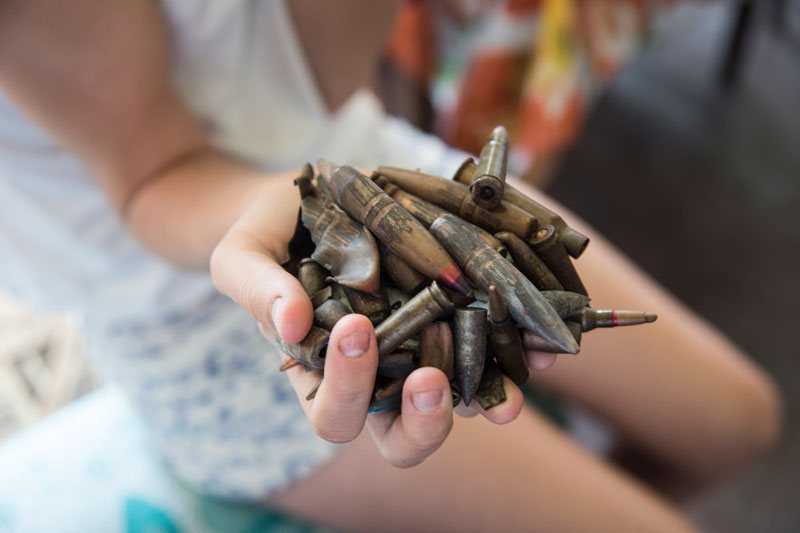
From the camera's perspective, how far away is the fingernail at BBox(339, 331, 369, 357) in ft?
2.06

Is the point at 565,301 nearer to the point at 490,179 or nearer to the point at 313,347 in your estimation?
the point at 490,179

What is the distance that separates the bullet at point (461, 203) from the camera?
76 centimetres

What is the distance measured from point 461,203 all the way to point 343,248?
6.0 inches

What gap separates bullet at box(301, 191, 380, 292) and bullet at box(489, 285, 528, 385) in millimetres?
136

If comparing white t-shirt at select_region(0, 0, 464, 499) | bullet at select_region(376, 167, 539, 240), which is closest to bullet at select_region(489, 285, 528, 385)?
bullet at select_region(376, 167, 539, 240)

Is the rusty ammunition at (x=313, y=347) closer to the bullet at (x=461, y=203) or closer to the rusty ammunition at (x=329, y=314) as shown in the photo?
the rusty ammunition at (x=329, y=314)

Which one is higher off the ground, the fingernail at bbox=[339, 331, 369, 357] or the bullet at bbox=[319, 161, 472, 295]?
the bullet at bbox=[319, 161, 472, 295]

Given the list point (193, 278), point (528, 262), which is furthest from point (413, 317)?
point (193, 278)

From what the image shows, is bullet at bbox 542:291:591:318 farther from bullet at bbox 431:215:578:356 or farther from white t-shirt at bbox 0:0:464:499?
white t-shirt at bbox 0:0:464:499

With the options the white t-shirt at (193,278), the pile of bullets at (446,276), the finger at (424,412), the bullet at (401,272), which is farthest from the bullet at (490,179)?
the white t-shirt at (193,278)

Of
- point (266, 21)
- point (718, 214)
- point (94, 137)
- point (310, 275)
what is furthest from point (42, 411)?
point (718, 214)

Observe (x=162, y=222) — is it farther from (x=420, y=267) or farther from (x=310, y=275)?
(x=420, y=267)

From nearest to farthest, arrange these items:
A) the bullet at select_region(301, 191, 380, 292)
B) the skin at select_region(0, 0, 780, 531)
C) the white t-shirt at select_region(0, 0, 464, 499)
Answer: the bullet at select_region(301, 191, 380, 292), the skin at select_region(0, 0, 780, 531), the white t-shirt at select_region(0, 0, 464, 499)

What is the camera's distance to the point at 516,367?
0.73 m
